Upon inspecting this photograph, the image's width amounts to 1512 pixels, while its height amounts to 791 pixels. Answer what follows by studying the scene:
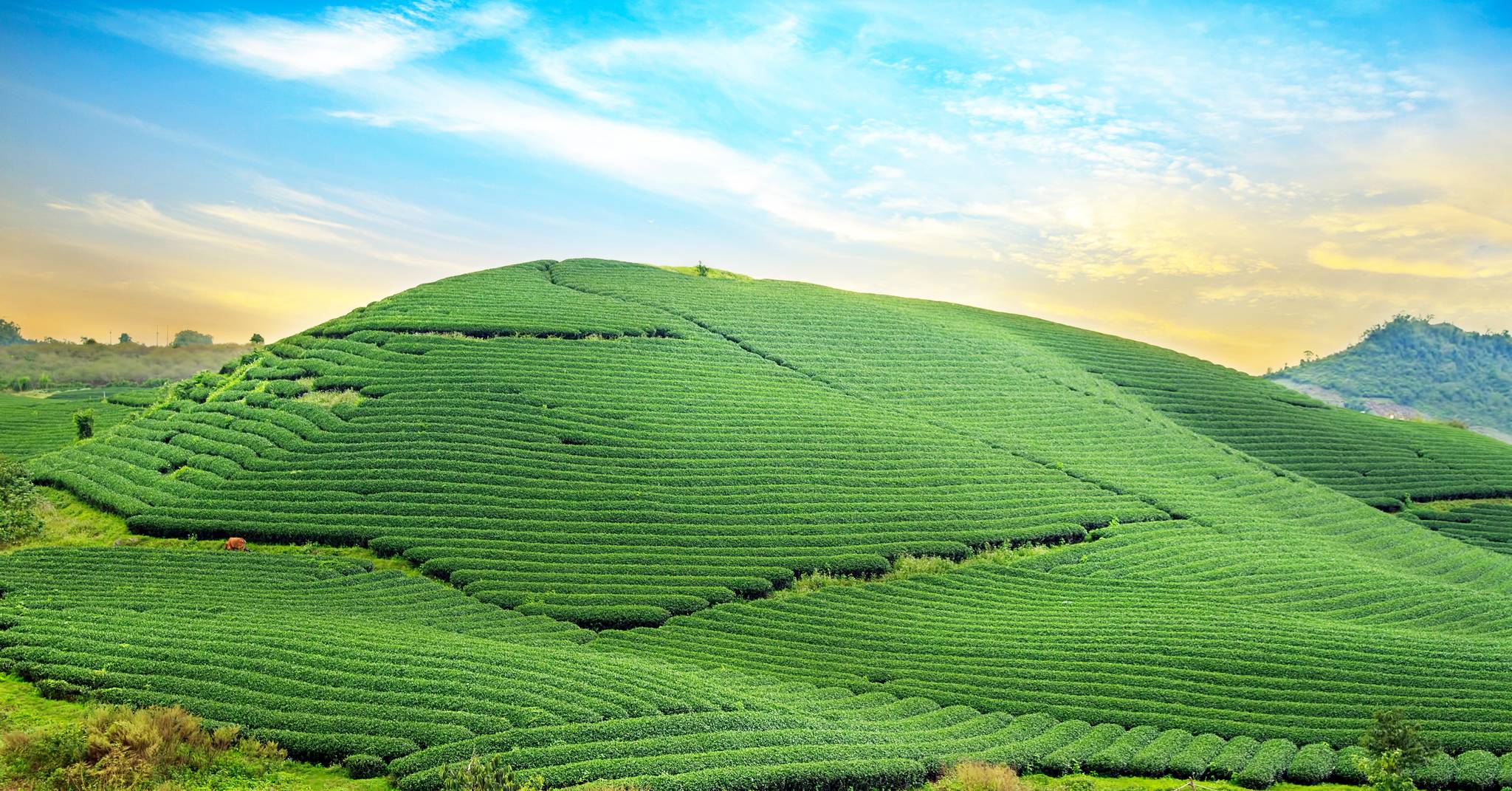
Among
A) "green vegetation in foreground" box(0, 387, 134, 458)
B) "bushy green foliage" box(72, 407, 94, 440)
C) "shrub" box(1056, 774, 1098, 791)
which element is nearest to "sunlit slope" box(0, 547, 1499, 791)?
"shrub" box(1056, 774, 1098, 791)

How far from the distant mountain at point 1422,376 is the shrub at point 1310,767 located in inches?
5415

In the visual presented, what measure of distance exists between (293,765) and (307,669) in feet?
9.35

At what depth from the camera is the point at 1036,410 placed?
52812 millimetres

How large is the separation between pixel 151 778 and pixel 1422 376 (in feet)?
556

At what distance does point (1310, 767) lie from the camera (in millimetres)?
21797

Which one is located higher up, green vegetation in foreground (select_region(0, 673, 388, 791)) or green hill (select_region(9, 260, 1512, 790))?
green hill (select_region(9, 260, 1512, 790))

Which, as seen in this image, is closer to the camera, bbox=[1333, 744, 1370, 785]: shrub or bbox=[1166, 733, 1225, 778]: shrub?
bbox=[1166, 733, 1225, 778]: shrub

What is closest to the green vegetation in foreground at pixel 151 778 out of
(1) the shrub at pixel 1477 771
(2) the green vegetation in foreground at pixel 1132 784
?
(2) the green vegetation in foreground at pixel 1132 784

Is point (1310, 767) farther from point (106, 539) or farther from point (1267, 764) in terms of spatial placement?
point (106, 539)

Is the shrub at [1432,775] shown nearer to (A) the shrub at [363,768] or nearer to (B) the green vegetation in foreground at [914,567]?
(B) the green vegetation in foreground at [914,567]

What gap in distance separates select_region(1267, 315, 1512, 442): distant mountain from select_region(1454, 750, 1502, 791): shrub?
136 m

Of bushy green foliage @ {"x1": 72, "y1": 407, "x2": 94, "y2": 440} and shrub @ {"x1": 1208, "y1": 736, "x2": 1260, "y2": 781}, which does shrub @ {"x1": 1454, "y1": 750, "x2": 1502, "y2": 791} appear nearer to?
shrub @ {"x1": 1208, "y1": 736, "x2": 1260, "y2": 781}

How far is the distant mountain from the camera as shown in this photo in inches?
5556

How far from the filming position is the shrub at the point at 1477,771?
2131cm
